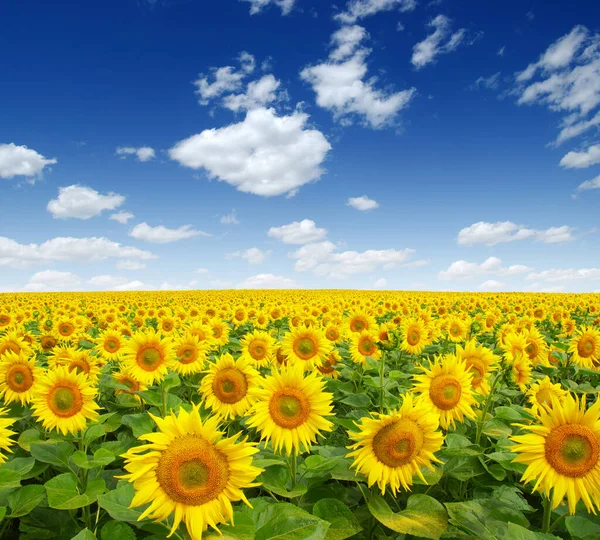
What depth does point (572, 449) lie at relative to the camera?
2889mm

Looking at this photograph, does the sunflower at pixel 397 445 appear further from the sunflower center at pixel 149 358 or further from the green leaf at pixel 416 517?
the sunflower center at pixel 149 358

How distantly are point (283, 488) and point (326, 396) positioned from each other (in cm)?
77

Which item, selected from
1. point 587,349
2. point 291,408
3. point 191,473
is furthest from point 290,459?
point 587,349

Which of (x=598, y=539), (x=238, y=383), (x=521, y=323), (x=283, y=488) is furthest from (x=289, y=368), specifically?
(x=521, y=323)

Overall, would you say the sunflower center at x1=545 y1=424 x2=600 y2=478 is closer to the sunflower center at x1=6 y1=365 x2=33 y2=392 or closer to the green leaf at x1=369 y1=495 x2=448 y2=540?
the green leaf at x1=369 y1=495 x2=448 y2=540

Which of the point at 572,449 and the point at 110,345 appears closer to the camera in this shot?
the point at 572,449

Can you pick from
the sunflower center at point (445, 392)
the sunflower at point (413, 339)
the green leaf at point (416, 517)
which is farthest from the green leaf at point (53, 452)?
the sunflower at point (413, 339)

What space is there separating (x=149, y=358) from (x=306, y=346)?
2.19 metres

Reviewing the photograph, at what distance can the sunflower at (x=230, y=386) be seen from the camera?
4.65 m

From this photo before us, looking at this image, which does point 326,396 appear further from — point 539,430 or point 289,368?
point 539,430

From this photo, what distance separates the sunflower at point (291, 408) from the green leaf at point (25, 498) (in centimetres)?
162

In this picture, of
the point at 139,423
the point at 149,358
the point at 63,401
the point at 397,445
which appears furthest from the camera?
the point at 149,358

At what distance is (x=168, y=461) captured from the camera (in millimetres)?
2479

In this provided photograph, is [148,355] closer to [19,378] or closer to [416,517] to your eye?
[19,378]
